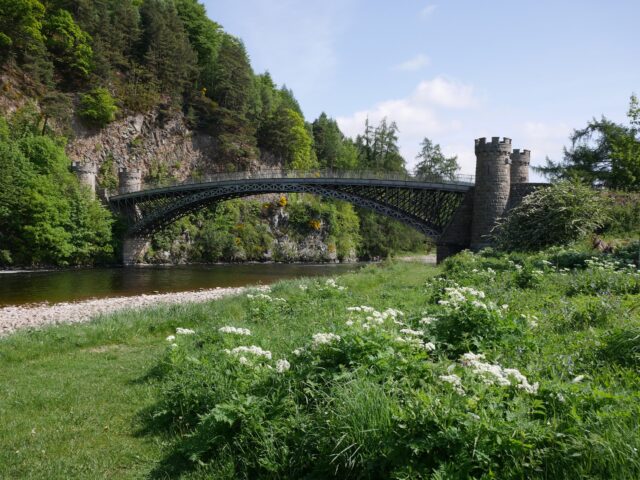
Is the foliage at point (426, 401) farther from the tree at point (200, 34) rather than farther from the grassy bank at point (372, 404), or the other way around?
the tree at point (200, 34)

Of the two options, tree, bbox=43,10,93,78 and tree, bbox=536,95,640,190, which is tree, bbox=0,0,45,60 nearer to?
tree, bbox=43,10,93,78

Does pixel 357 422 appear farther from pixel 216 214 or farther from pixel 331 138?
pixel 331 138

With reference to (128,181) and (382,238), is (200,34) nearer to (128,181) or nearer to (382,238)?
(128,181)

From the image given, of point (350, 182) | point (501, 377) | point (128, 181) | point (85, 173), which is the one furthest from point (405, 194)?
point (501, 377)

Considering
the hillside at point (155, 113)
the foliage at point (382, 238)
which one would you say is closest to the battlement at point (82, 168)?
the hillside at point (155, 113)

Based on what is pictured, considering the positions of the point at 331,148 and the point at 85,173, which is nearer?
the point at 85,173

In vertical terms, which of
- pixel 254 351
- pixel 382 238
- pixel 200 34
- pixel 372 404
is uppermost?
pixel 200 34

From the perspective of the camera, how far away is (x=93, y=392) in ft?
21.7

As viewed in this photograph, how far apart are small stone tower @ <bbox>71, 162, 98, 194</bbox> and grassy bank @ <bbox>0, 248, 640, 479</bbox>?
3737cm

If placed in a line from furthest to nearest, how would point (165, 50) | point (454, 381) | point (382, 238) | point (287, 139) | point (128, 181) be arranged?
point (382, 238)
point (287, 139)
point (165, 50)
point (128, 181)
point (454, 381)

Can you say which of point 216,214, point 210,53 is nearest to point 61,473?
point 216,214

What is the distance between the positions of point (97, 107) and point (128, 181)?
25.7 feet

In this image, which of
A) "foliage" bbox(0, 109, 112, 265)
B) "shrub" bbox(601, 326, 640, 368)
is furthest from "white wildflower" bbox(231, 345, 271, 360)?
"foliage" bbox(0, 109, 112, 265)

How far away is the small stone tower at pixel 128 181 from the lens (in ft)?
148
